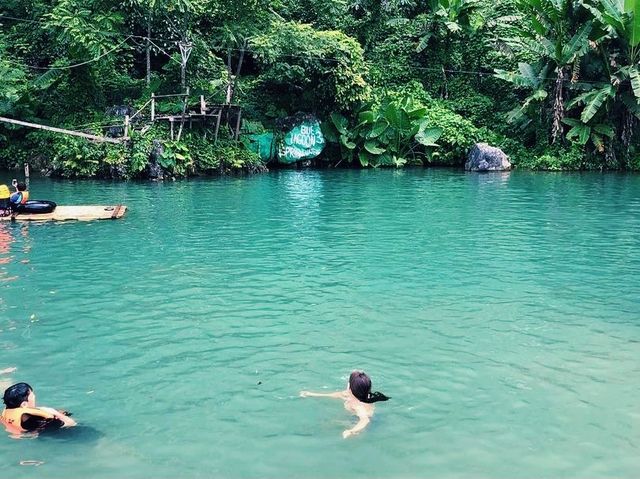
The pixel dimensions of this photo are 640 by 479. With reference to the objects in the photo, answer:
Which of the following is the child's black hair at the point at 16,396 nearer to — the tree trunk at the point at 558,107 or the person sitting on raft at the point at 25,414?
the person sitting on raft at the point at 25,414

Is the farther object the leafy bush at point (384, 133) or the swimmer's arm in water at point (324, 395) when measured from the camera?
the leafy bush at point (384, 133)

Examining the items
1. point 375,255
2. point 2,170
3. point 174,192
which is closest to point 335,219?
point 375,255

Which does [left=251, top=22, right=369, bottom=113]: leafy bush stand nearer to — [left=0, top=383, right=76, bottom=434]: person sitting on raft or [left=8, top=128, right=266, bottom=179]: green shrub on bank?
[left=8, top=128, right=266, bottom=179]: green shrub on bank

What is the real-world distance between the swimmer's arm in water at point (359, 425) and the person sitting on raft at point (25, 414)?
2578 millimetres

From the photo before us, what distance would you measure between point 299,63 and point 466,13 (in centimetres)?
1136

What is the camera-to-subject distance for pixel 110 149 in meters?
26.4


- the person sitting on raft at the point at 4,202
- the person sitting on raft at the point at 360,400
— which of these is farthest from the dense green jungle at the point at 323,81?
the person sitting on raft at the point at 360,400

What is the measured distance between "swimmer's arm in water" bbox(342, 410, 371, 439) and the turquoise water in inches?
2.9

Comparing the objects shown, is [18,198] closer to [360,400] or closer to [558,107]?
[360,400]

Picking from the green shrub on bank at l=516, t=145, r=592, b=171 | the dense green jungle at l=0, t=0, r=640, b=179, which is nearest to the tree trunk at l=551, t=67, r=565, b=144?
the dense green jungle at l=0, t=0, r=640, b=179

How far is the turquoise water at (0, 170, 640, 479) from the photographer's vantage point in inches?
231

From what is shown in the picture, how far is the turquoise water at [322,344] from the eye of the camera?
5.88 meters

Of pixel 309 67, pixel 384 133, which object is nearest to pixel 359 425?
pixel 309 67

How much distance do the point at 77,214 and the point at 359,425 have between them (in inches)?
514
